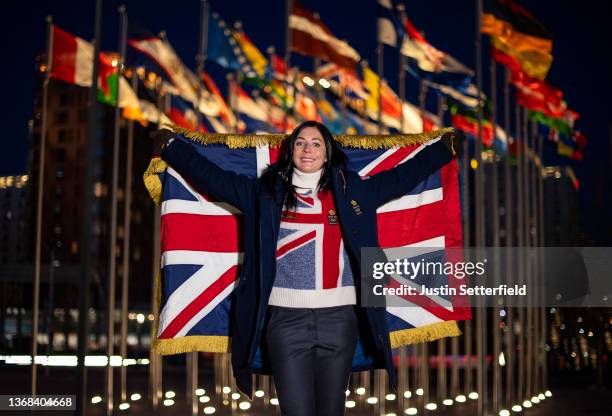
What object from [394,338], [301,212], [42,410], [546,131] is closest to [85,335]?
[42,410]

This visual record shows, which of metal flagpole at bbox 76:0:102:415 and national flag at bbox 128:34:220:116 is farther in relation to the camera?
national flag at bbox 128:34:220:116

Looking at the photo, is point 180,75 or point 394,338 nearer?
point 394,338

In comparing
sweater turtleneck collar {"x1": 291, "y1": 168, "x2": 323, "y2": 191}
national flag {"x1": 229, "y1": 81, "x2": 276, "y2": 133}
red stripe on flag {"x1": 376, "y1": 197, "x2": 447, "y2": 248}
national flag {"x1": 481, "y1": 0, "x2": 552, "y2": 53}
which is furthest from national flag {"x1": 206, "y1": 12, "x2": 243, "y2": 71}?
sweater turtleneck collar {"x1": 291, "y1": 168, "x2": 323, "y2": 191}

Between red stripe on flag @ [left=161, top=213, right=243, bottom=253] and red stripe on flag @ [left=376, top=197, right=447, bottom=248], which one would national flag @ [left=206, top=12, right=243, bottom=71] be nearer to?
red stripe on flag @ [left=161, top=213, right=243, bottom=253]

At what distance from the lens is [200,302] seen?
6840mm

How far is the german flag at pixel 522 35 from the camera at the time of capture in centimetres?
1425

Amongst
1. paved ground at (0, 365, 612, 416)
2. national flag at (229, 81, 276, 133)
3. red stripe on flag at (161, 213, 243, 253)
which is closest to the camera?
red stripe on flag at (161, 213, 243, 253)

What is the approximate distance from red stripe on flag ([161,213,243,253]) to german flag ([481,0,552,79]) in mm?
8430

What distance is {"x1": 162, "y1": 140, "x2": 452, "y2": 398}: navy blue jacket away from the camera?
5277 millimetres

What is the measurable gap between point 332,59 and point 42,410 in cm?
696

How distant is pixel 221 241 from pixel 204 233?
5.3 inches

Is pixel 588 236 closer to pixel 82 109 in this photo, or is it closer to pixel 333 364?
pixel 333 364

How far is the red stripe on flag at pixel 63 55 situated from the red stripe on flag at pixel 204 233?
25.4 feet

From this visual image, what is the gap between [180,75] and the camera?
14.5 m
